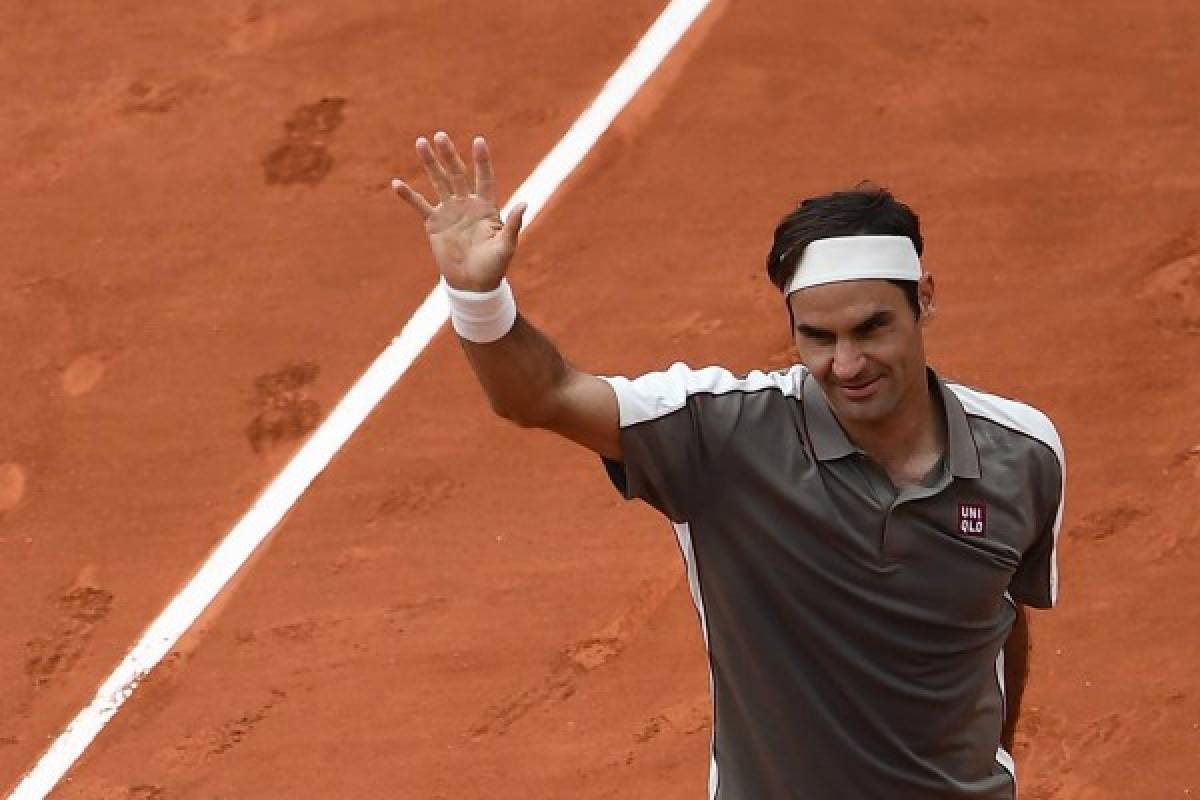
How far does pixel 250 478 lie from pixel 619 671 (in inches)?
64.6

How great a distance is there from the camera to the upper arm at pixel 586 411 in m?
3.01

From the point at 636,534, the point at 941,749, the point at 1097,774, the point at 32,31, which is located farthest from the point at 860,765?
the point at 32,31

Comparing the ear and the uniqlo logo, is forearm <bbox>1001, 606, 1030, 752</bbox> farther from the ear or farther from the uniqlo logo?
the ear

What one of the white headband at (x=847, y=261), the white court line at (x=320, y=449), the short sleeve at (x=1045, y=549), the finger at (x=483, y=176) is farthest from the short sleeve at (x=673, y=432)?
the white court line at (x=320, y=449)

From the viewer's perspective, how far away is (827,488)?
310 centimetres

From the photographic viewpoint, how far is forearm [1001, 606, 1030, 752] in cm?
356

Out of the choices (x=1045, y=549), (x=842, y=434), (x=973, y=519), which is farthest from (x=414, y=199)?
(x=1045, y=549)

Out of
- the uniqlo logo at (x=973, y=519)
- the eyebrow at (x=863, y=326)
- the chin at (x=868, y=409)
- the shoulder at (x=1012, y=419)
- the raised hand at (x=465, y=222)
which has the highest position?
the raised hand at (x=465, y=222)

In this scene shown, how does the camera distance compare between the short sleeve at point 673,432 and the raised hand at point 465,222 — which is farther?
the short sleeve at point 673,432

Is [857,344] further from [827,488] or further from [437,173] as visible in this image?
[437,173]

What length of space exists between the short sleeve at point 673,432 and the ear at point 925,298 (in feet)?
1.28

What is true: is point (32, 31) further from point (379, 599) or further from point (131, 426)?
point (379, 599)

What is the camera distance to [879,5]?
27.3 ft

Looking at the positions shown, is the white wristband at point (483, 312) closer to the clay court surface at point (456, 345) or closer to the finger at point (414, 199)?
the finger at point (414, 199)
